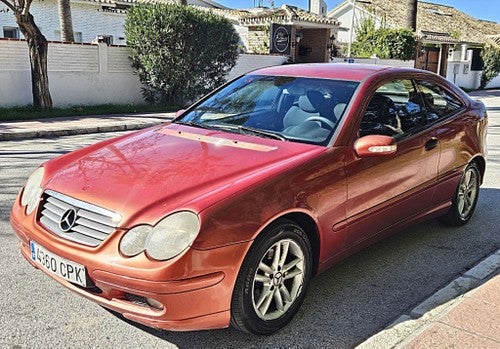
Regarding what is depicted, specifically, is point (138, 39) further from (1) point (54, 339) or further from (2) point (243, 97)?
(1) point (54, 339)

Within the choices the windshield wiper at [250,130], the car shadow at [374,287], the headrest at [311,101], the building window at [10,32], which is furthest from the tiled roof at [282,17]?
the windshield wiper at [250,130]

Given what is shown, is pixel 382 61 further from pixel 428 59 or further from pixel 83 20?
pixel 83 20

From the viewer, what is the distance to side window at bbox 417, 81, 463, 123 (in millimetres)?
4570

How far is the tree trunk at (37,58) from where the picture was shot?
12.7 meters

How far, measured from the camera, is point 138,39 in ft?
49.9

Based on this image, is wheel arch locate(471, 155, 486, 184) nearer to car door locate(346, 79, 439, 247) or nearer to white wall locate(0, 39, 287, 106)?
car door locate(346, 79, 439, 247)

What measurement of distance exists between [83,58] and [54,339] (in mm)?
13148

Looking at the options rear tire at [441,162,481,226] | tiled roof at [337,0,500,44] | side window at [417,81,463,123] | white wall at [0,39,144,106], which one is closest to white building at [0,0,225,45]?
white wall at [0,39,144,106]

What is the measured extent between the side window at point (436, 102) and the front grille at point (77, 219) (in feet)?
9.83

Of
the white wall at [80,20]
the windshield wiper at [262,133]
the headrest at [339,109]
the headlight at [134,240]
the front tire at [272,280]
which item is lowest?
the front tire at [272,280]

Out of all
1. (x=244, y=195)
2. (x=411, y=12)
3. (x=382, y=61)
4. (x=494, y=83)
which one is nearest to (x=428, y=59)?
(x=411, y=12)

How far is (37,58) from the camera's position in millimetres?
13023

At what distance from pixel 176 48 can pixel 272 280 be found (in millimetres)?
13295

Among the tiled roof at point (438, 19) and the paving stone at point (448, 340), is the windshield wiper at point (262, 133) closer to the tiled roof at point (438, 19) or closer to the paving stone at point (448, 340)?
the paving stone at point (448, 340)
